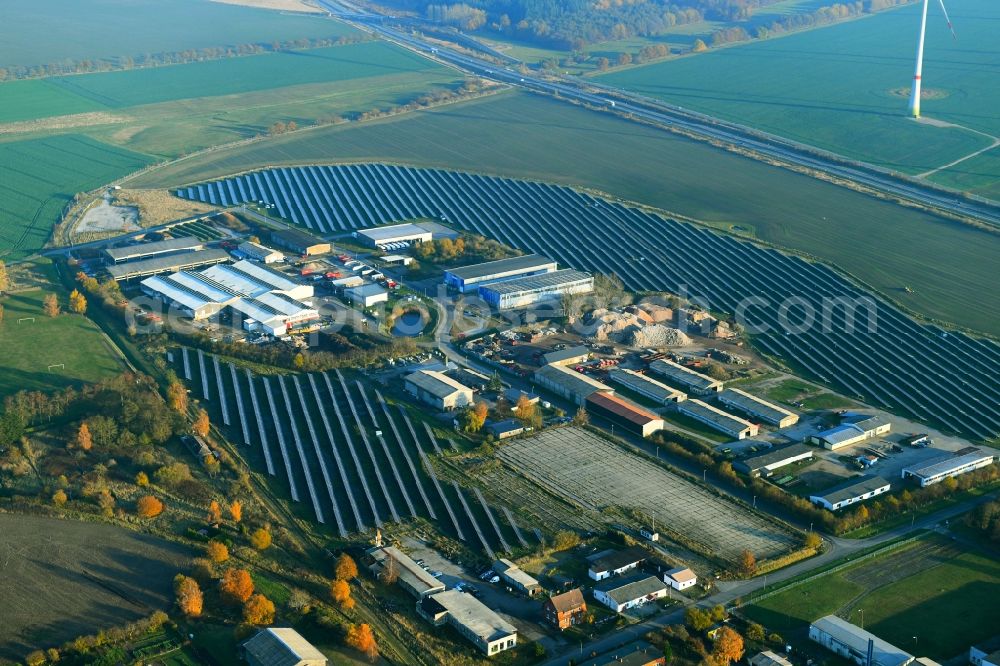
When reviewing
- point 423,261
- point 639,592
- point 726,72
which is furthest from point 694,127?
point 639,592

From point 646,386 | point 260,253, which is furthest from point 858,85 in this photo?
point 646,386

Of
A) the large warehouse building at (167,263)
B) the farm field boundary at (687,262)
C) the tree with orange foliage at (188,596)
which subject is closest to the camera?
the tree with orange foliage at (188,596)

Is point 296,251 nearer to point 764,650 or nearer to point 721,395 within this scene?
point 721,395

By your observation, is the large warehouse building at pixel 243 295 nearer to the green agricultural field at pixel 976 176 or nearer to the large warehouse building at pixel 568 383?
the large warehouse building at pixel 568 383

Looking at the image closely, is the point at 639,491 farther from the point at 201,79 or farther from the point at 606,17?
the point at 606,17

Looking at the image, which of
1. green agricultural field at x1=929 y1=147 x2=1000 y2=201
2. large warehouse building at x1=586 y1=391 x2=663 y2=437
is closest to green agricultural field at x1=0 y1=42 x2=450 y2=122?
green agricultural field at x1=929 y1=147 x2=1000 y2=201

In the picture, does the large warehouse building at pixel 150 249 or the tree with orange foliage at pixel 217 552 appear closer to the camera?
the tree with orange foliage at pixel 217 552

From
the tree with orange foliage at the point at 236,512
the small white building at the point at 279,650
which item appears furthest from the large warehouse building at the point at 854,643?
the tree with orange foliage at the point at 236,512

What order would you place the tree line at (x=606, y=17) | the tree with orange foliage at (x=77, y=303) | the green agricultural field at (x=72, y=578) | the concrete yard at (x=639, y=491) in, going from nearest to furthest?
the green agricultural field at (x=72, y=578) → the concrete yard at (x=639, y=491) → the tree with orange foliage at (x=77, y=303) → the tree line at (x=606, y=17)
